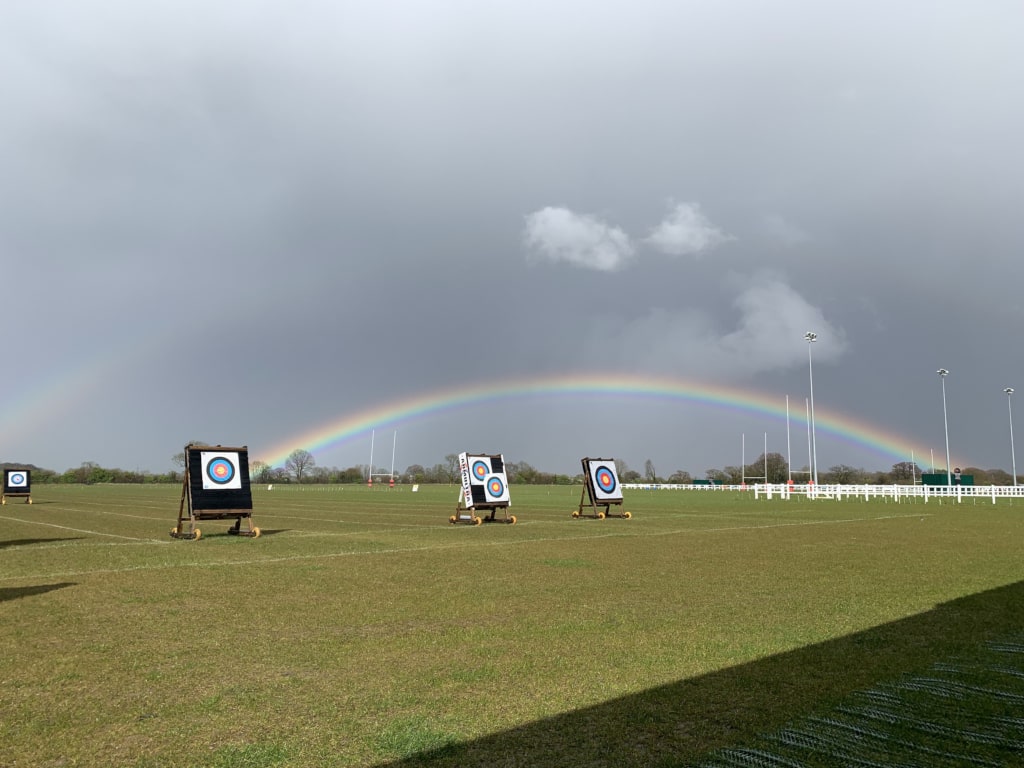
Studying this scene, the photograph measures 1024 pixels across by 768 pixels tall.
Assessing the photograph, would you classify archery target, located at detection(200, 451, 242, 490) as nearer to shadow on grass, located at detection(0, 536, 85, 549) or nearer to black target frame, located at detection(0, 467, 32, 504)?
shadow on grass, located at detection(0, 536, 85, 549)

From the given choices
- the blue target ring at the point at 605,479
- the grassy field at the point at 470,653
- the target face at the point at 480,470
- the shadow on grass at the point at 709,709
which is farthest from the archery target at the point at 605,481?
the shadow on grass at the point at 709,709

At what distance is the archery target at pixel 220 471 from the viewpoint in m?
19.2

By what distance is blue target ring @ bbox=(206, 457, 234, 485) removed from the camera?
19359 mm

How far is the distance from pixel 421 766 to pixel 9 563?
12.1m

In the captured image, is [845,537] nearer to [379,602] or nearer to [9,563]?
[379,602]

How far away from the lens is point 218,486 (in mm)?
19328

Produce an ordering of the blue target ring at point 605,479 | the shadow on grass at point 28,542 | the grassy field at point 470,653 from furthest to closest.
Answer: the blue target ring at point 605,479 → the shadow on grass at point 28,542 → the grassy field at point 470,653

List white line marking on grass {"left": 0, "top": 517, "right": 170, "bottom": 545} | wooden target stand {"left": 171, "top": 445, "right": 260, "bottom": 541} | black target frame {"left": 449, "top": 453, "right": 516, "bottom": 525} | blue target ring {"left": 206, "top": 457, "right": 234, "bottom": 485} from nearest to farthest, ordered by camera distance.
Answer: white line marking on grass {"left": 0, "top": 517, "right": 170, "bottom": 545} → wooden target stand {"left": 171, "top": 445, "right": 260, "bottom": 541} → blue target ring {"left": 206, "top": 457, "right": 234, "bottom": 485} → black target frame {"left": 449, "top": 453, "right": 516, "bottom": 525}

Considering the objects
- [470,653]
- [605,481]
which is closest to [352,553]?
[470,653]

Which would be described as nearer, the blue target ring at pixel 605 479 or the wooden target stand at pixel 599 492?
the wooden target stand at pixel 599 492

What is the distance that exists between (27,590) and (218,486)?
10028mm

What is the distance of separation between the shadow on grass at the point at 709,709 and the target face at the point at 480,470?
19312 millimetres

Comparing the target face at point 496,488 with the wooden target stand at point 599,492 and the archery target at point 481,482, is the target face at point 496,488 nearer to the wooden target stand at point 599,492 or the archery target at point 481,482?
the archery target at point 481,482

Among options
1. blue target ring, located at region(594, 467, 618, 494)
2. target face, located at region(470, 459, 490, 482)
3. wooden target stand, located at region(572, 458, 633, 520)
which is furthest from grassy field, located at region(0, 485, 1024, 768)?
blue target ring, located at region(594, 467, 618, 494)
